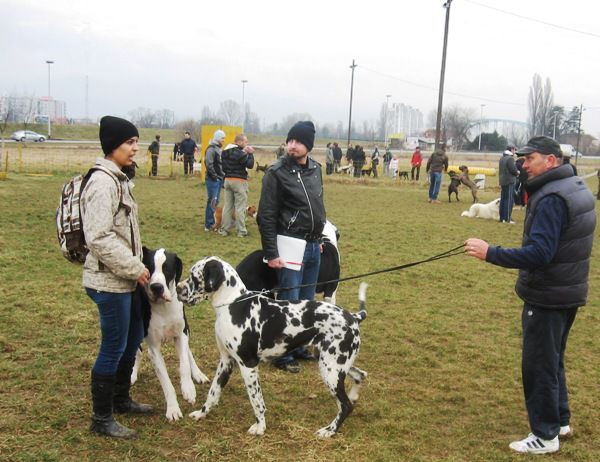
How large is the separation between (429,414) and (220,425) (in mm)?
1608

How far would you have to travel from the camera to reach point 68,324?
245 inches

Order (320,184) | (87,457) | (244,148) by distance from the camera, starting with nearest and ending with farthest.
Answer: (87,457)
(320,184)
(244,148)

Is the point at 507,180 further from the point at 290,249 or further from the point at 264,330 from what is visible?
the point at 264,330

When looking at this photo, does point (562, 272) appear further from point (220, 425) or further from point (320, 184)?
point (220, 425)

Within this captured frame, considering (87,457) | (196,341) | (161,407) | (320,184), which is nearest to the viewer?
(87,457)

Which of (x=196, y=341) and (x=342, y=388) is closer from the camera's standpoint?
(x=342, y=388)

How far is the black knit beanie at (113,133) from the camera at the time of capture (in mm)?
3727

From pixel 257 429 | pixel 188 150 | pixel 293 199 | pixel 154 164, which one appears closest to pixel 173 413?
pixel 257 429

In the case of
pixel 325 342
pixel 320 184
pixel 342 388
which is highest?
pixel 320 184

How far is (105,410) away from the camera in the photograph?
4.03m

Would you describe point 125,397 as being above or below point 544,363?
below

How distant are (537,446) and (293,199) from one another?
2589 mm

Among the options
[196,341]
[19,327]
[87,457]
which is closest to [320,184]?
[196,341]

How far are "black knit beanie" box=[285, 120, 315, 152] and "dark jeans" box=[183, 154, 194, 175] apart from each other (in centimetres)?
2095
